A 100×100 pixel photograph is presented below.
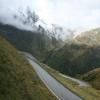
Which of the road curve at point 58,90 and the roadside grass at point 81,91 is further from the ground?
the road curve at point 58,90

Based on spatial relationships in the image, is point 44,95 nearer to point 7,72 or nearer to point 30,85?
point 30,85

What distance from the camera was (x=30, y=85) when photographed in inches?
2435

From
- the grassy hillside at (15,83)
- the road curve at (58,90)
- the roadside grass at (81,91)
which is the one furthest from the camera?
the roadside grass at (81,91)

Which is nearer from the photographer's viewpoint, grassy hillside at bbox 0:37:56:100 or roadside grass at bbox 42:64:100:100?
grassy hillside at bbox 0:37:56:100

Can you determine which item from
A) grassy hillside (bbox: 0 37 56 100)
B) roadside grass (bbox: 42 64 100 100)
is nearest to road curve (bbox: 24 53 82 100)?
roadside grass (bbox: 42 64 100 100)

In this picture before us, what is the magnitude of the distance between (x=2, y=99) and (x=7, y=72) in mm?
10192

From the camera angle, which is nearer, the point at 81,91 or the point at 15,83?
the point at 15,83

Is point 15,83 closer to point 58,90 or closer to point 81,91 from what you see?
point 58,90

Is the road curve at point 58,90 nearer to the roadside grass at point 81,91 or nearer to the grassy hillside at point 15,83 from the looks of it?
the roadside grass at point 81,91

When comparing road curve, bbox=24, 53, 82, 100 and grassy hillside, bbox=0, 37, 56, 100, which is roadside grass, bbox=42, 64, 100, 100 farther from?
grassy hillside, bbox=0, 37, 56, 100

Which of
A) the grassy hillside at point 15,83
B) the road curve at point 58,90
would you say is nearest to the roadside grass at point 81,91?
the road curve at point 58,90

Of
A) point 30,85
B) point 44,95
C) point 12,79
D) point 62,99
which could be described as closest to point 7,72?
point 12,79

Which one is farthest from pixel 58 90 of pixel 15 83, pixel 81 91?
pixel 81 91

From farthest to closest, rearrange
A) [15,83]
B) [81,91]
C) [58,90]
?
[81,91], [58,90], [15,83]
